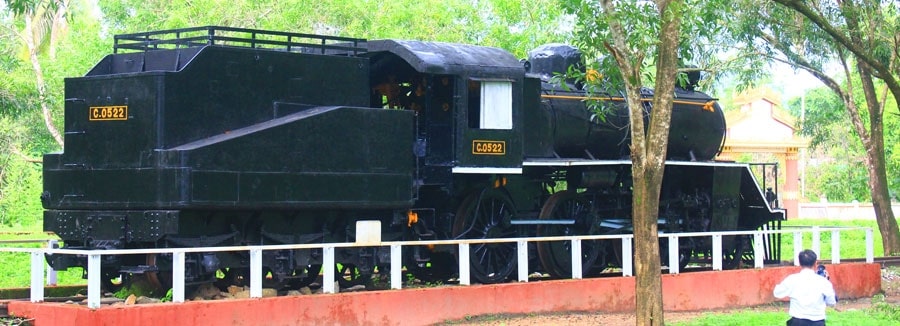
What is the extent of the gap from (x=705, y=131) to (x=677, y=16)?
23.9 ft

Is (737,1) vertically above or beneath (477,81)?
above

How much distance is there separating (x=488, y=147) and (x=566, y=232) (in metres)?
2.54

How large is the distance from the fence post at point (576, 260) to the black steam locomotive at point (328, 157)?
36.6 inches

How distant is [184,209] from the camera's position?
12.1m

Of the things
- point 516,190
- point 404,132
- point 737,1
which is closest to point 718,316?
point 516,190

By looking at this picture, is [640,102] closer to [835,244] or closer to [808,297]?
[808,297]

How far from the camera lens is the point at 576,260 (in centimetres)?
1545

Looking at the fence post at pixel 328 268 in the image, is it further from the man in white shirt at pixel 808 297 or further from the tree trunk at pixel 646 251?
the man in white shirt at pixel 808 297

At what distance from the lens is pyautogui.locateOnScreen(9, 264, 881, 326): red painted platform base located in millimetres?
11203

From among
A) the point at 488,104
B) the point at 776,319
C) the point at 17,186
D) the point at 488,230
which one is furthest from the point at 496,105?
the point at 17,186

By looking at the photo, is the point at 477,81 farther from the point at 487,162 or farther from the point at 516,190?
the point at 516,190

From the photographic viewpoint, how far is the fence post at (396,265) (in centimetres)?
1304

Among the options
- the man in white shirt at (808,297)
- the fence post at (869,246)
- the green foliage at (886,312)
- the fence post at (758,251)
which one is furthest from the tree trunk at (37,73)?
the man in white shirt at (808,297)

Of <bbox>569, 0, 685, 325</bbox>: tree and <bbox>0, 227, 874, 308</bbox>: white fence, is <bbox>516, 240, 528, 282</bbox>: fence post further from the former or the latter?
<bbox>569, 0, 685, 325</bbox>: tree
